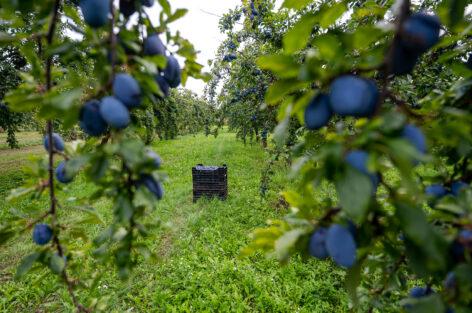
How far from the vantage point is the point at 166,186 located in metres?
7.27

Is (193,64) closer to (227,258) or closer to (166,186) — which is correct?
(227,258)

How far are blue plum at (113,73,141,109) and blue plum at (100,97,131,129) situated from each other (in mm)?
14

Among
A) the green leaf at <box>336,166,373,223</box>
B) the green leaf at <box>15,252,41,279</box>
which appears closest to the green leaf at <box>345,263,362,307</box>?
the green leaf at <box>336,166,373,223</box>

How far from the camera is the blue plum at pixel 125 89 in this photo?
2.03ft

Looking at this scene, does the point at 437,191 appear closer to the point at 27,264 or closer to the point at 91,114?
the point at 91,114

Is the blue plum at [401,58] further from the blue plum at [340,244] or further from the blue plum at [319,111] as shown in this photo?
the blue plum at [340,244]

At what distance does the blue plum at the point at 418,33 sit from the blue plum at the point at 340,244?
37 cm

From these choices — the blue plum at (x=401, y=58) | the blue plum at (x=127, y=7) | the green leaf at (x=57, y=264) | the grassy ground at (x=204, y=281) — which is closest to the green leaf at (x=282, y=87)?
the blue plum at (x=401, y=58)

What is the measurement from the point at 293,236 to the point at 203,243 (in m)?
3.80

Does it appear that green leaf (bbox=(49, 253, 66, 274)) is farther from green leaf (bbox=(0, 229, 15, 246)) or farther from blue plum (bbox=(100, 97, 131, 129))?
blue plum (bbox=(100, 97, 131, 129))

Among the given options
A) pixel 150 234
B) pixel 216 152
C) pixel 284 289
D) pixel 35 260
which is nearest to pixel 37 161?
pixel 35 260

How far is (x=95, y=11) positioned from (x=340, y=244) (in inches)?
26.9

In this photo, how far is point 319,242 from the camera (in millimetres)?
679

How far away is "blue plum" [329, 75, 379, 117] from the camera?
555 millimetres
